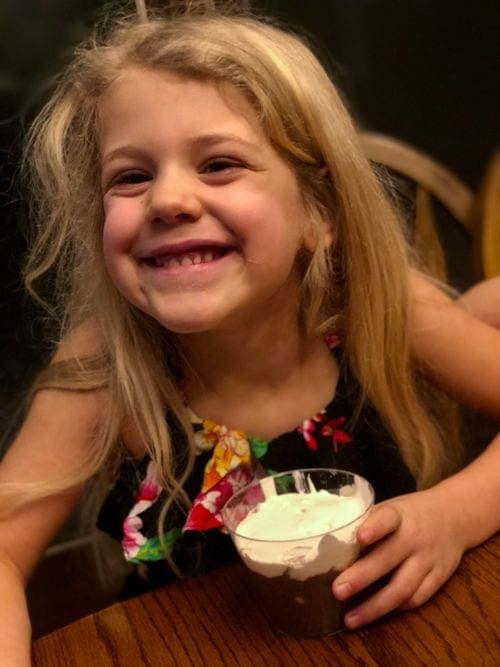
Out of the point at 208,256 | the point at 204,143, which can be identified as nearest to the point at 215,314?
the point at 208,256

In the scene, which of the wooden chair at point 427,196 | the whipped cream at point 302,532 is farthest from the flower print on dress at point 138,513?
the wooden chair at point 427,196

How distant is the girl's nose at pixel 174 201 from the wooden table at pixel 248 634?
1.14ft

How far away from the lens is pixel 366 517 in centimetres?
67

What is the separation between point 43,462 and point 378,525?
17.2 inches

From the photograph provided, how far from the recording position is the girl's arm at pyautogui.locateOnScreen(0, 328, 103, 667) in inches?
35.3

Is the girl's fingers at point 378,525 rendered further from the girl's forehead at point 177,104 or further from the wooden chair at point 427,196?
the wooden chair at point 427,196

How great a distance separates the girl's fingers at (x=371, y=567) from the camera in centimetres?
65

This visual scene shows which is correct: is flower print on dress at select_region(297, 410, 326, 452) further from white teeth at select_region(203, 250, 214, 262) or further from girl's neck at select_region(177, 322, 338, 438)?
white teeth at select_region(203, 250, 214, 262)

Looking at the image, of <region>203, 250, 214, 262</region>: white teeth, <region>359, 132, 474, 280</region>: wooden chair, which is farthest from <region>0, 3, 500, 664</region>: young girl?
<region>359, 132, 474, 280</region>: wooden chair

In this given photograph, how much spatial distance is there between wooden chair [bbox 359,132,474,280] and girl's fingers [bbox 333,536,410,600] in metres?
0.76

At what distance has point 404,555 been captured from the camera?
0.71m

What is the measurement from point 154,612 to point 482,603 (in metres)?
0.29

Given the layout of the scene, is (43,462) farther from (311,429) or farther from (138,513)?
(311,429)

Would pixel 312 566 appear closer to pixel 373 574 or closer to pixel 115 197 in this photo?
pixel 373 574
